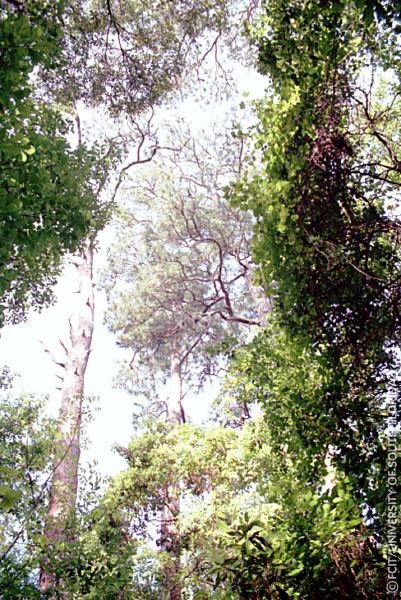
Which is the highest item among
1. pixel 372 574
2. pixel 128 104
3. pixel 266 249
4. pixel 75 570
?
pixel 128 104

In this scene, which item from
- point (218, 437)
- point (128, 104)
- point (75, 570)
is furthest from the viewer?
point (128, 104)

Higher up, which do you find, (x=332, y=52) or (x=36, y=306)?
(x=36, y=306)

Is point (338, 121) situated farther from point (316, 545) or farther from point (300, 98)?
point (316, 545)

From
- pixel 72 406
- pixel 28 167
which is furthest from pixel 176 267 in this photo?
pixel 28 167

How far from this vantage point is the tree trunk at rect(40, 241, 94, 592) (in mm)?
7279

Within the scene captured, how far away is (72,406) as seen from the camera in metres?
9.37

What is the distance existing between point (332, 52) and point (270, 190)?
43.0 inches

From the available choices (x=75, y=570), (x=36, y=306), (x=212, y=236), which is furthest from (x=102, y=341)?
(x=75, y=570)

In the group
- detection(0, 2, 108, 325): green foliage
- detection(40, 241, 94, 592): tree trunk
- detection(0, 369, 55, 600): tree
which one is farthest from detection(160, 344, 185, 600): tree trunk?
detection(0, 2, 108, 325): green foliage

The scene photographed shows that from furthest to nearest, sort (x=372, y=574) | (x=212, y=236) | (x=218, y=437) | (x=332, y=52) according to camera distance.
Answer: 1. (x=212, y=236)
2. (x=218, y=437)
3. (x=332, y=52)
4. (x=372, y=574)

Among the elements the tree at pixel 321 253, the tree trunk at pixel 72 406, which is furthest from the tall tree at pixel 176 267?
the tree at pixel 321 253

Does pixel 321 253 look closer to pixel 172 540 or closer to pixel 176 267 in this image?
pixel 172 540

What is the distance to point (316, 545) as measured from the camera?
294 cm

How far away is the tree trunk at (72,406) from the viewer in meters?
7.28
